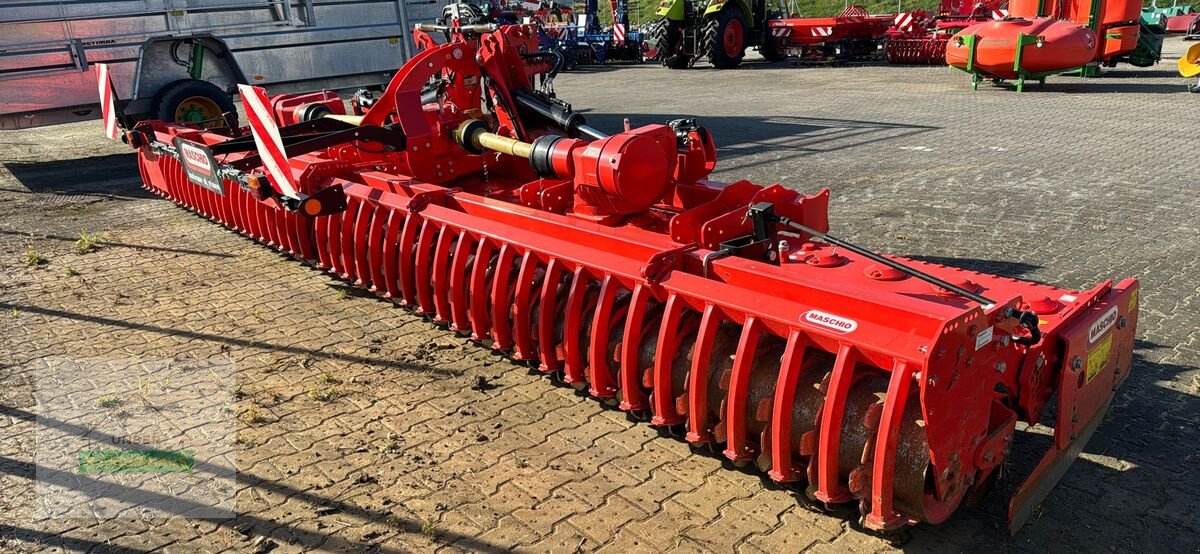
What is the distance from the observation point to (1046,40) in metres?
14.2

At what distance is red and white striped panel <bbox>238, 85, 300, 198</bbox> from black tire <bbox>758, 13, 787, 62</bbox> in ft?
65.3

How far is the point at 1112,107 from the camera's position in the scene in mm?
12992

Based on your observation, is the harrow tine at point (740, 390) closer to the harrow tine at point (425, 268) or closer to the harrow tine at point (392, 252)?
the harrow tine at point (425, 268)

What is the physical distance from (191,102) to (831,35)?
17.0 meters

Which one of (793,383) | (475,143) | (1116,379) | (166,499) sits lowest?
(166,499)

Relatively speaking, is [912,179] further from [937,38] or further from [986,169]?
[937,38]

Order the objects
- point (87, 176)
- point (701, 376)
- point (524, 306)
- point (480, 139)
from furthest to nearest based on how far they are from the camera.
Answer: point (87, 176) → point (480, 139) → point (524, 306) → point (701, 376)

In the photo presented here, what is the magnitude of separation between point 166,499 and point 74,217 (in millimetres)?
6326

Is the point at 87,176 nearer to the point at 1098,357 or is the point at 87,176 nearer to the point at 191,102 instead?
the point at 191,102

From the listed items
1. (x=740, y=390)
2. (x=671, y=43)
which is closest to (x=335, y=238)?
(x=740, y=390)

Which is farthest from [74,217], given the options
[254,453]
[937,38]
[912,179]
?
[937,38]

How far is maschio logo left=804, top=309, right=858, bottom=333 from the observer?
9.23ft

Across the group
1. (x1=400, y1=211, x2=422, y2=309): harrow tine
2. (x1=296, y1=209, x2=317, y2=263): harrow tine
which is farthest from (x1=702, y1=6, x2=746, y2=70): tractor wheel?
(x1=400, y1=211, x2=422, y2=309): harrow tine

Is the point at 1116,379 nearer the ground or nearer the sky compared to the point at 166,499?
nearer the sky
